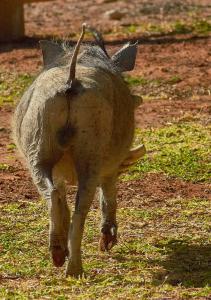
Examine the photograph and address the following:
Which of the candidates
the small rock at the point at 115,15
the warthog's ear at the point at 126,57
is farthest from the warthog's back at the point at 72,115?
the small rock at the point at 115,15

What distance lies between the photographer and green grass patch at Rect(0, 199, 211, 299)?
5547 mm

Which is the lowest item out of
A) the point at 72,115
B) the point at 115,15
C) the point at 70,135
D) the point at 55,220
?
the point at 115,15

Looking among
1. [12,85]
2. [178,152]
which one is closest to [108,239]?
[178,152]

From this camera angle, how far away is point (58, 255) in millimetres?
5809

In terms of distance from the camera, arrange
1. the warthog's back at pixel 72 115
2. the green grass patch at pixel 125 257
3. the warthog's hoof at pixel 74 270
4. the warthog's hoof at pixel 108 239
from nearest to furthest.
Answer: the green grass patch at pixel 125 257 < the warthog's back at pixel 72 115 < the warthog's hoof at pixel 74 270 < the warthog's hoof at pixel 108 239

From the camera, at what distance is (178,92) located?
11.8m

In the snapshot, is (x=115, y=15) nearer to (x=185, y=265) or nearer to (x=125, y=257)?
(x=125, y=257)

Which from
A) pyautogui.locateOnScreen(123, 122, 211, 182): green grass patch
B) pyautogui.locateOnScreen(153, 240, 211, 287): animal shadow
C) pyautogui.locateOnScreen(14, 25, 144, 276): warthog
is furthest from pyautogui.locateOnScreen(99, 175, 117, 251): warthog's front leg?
pyautogui.locateOnScreen(123, 122, 211, 182): green grass patch

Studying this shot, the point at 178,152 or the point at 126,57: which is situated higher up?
the point at 126,57

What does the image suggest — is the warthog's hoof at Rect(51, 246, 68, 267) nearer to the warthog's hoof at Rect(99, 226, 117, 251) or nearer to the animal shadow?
the animal shadow

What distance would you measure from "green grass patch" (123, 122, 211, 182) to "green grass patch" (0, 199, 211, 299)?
0.85m

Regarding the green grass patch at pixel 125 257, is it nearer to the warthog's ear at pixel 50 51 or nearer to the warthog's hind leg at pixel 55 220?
the warthog's hind leg at pixel 55 220

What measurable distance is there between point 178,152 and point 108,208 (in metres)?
2.38

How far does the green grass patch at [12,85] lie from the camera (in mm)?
11748
